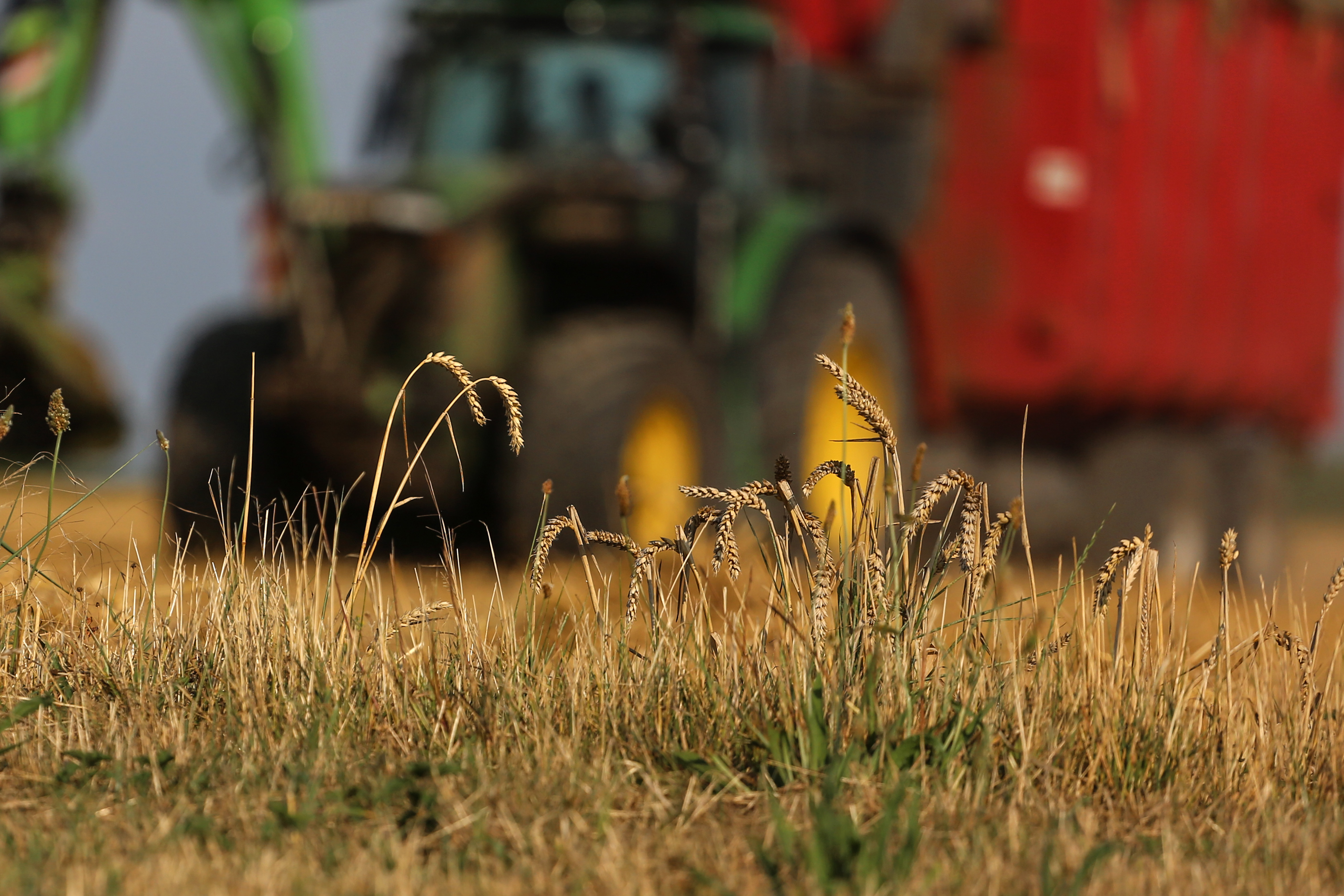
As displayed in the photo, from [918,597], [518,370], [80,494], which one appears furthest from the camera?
[518,370]

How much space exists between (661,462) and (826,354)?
100cm

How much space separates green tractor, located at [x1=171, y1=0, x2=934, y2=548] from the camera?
666 centimetres

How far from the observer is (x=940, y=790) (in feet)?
8.78

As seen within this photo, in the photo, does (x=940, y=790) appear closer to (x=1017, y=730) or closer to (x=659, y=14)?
(x=1017, y=730)

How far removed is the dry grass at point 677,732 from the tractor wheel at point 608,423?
9.02ft

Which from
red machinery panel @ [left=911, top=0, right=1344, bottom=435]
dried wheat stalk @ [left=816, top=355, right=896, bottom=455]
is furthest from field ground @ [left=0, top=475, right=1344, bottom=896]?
red machinery panel @ [left=911, top=0, right=1344, bottom=435]

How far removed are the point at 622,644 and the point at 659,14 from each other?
4.95m

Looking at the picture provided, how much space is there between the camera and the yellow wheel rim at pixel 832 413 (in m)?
7.29

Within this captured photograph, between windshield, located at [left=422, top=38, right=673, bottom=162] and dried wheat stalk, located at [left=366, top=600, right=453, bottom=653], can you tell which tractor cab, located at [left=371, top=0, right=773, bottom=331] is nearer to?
windshield, located at [left=422, top=38, right=673, bottom=162]

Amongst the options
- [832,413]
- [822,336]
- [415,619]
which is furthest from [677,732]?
[832,413]

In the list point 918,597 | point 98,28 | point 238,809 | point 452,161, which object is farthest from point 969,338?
point 238,809

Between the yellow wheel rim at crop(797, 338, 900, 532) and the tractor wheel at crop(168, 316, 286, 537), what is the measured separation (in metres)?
2.43

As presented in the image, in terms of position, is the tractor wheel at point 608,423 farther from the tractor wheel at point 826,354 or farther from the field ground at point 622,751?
the field ground at point 622,751

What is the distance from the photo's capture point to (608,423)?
A: 6.46 m
